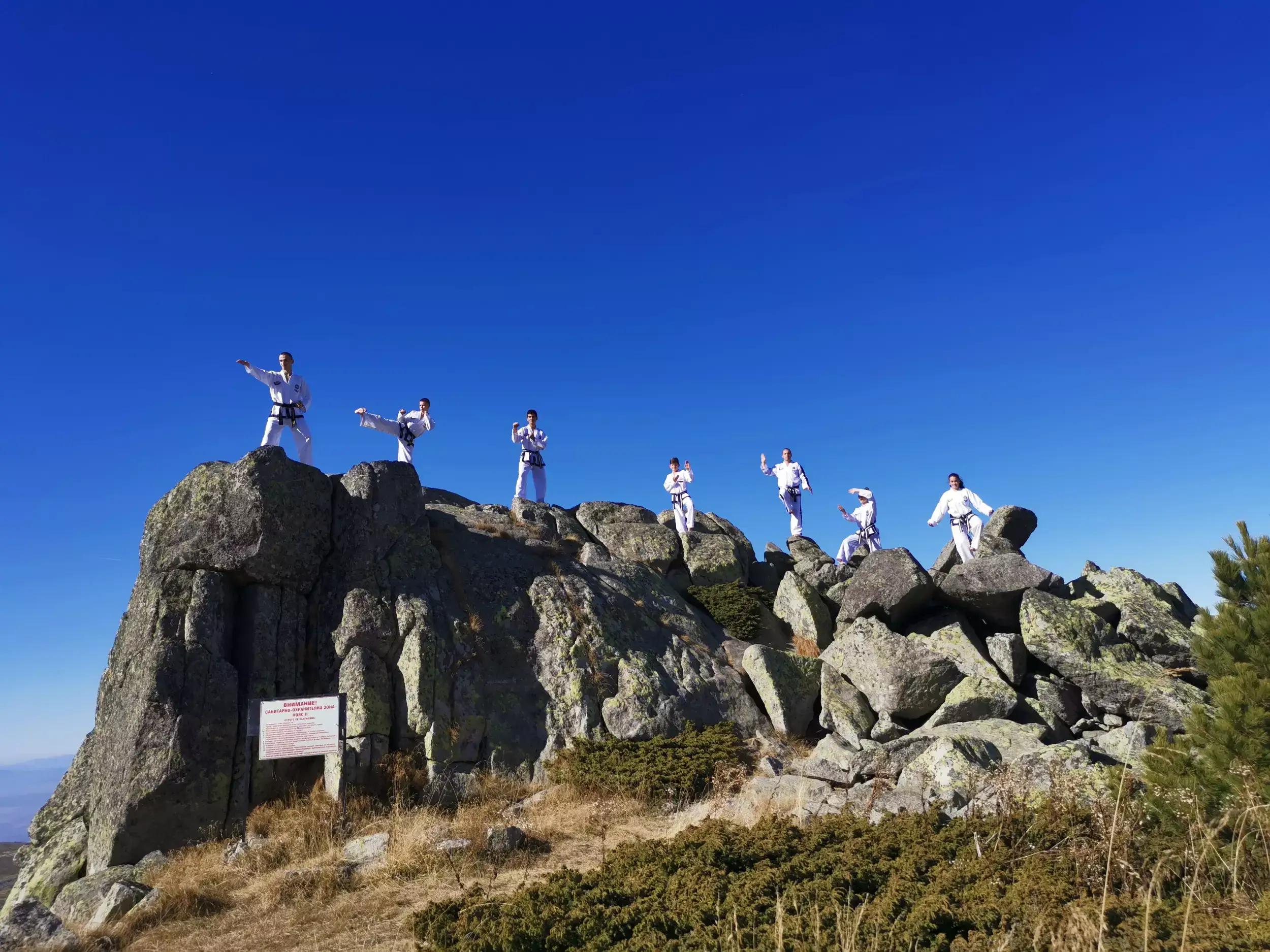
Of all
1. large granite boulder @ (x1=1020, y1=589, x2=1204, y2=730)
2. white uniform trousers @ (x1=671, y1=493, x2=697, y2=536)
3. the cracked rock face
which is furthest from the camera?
white uniform trousers @ (x1=671, y1=493, x2=697, y2=536)

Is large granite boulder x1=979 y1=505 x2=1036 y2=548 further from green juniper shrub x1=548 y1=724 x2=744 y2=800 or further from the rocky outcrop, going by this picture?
green juniper shrub x1=548 y1=724 x2=744 y2=800

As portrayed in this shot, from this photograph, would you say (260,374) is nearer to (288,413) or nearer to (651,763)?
(288,413)

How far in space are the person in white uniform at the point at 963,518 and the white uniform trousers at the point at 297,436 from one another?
16595 mm

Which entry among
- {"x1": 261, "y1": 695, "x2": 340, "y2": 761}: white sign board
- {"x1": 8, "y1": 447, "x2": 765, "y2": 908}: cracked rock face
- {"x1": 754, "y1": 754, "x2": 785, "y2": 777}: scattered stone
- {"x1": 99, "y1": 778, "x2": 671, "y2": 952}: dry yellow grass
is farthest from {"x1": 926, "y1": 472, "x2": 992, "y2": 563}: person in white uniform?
{"x1": 261, "y1": 695, "x2": 340, "y2": 761}: white sign board

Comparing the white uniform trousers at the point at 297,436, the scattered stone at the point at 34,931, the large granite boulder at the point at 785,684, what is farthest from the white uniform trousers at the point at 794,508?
the scattered stone at the point at 34,931

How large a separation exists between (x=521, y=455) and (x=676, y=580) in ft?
19.4

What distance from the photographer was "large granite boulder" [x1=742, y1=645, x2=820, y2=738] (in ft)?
58.3

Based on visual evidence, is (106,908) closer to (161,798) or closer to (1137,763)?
(161,798)

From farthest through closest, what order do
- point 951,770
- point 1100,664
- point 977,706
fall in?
point 1100,664 → point 977,706 → point 951,770

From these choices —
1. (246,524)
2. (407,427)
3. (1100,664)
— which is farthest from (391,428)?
(1100,664)

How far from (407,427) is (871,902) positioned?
59.3 ft

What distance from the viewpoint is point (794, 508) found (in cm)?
2873

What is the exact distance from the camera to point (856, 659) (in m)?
18.6

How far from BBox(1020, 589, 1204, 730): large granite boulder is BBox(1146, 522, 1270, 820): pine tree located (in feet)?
24.9
